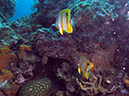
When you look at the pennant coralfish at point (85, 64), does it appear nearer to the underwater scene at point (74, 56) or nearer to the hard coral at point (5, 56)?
the underwater scene at point (74, 56)

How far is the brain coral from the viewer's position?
12.3 ft

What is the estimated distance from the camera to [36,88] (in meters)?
→ 3.84

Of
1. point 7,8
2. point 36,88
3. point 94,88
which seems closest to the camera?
point 94,88

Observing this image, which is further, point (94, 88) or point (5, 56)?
point (5, 56)

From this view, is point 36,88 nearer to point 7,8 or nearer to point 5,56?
point 5,56

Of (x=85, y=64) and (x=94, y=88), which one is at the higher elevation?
(x=85, y=64)

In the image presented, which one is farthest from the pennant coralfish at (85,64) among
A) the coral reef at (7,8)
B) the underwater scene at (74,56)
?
the coral reef at (7,8)

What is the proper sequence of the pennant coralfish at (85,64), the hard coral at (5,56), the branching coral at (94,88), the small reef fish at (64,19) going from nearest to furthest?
the small reef fish at (64,19) → the pennant coralfish at (85,64) → the branching coral at (94,88) → the hard coral at (5,56)

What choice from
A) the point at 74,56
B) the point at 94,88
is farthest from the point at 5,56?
the point at 94,88

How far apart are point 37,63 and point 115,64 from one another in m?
3.42

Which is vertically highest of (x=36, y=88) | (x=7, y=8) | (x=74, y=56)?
(x=7, y=8)

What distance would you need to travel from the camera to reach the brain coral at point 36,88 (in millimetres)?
3741

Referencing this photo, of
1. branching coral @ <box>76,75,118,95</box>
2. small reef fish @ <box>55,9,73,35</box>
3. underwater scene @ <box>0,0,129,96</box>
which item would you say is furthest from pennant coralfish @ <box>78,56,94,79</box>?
underwater scene @ <box>0,0,129,96</box>

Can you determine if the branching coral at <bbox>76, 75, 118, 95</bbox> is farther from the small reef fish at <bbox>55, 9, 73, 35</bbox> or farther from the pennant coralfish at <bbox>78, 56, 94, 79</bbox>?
the small reef fish at <bbox>55, 9, 73, 35</bbox>
